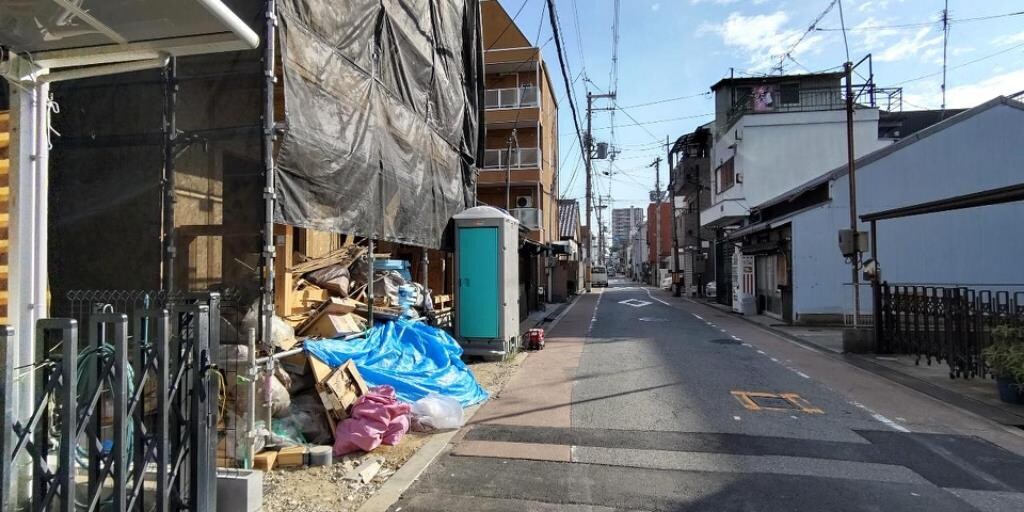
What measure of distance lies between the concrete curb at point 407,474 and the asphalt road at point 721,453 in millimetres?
94

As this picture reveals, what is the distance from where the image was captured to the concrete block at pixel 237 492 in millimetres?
3697

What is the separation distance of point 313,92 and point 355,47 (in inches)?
57.4

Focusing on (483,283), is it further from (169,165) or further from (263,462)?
(263,462)

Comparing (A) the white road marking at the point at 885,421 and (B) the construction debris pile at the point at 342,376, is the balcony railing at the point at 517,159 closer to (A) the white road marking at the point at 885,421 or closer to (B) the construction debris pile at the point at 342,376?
(B) the construction debris pile at the point at 342,376

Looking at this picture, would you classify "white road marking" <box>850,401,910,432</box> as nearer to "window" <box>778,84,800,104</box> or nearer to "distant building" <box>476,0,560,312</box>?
"distant building" <box>476,0,560,312</box>

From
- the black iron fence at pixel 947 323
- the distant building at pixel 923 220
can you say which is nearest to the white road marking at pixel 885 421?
the black iron fence at pixel 947 323

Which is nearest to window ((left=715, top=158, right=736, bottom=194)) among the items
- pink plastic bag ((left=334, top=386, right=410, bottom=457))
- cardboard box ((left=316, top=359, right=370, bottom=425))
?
pink plastic bag ((left=334, top=386, right=410, bottom=457))

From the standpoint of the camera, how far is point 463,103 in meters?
12.4

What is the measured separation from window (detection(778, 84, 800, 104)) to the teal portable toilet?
23707 mm

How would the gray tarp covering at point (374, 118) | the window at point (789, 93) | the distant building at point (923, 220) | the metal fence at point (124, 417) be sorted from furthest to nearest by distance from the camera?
the window at point (789, 93) → the distant building at point (923, 220) → the gray tarp covering at point (374, 118) → the metal fence at point (124, 417)

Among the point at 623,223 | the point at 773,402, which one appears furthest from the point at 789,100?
the point at 623,223

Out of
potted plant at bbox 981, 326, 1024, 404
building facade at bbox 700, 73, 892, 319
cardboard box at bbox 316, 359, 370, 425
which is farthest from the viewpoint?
building facade at bbox 700, 73, 892, 319

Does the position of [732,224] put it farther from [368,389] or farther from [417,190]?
[368,389]

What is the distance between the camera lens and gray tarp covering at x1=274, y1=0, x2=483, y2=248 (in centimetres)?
601
